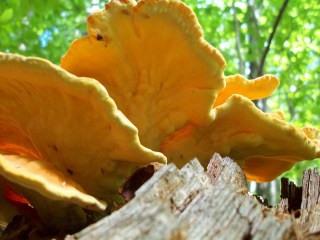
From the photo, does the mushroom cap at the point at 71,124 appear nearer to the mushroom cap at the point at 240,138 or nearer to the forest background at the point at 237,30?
the mushroom cap at the point at 240,138

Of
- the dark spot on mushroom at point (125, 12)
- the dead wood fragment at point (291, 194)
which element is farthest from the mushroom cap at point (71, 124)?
the dead wood fragment at point (291, 194)

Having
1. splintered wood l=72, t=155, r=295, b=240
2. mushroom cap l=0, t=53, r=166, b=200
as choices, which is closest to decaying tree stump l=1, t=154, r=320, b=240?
splintered wood l=72, t=155, r=295, b=240

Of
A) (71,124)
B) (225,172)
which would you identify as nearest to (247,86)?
(225,172)

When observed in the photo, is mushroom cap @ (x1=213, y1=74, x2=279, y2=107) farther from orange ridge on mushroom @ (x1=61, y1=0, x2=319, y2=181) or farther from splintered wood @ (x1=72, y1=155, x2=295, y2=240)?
splintered wood @ (x1=72, y1=155, x2=295, y2=240)

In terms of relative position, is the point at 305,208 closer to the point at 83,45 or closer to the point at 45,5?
the point at 83,45

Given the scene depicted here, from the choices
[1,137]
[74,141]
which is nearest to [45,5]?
[1,137]

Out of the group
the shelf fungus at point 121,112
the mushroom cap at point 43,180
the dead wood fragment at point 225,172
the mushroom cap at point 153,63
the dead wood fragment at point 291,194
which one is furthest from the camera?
the dead wood fragment at point 291,194

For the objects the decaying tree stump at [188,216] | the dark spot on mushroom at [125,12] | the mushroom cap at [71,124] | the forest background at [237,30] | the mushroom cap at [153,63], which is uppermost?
the forest background at [237,30]
